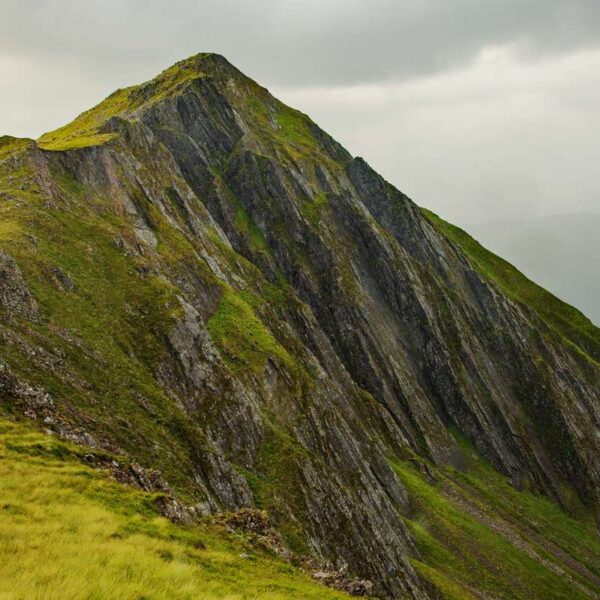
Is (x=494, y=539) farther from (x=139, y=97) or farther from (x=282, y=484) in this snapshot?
(x=139, y=97)

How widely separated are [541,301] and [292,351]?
117883 mm

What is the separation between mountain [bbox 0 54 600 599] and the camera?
1462 inches

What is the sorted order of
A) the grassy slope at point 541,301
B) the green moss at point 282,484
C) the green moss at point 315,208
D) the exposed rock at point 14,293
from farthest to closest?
the grassy slope at point 541,301, the green moss at point 315,208, the green moss at point 282,484, the exposed rock at point 14,293

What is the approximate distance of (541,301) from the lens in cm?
15975

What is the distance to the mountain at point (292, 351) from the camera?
122 feet

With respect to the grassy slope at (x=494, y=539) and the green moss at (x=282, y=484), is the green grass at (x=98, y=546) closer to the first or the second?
the green moss at (x=282, y=484)

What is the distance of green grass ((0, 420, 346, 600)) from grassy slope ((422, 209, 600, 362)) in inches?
5500

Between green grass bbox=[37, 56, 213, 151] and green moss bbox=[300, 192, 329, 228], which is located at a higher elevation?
green grass bbox=[37, 56, 213, 151]

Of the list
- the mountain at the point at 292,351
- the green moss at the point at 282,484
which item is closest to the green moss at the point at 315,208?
the mountain at the point at 292,351

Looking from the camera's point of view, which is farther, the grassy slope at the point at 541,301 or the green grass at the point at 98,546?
the grassy slope at the point at 541,301

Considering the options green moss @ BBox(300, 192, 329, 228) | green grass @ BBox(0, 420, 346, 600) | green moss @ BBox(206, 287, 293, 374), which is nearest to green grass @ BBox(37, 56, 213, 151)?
green moss @ BBox(300, 192, 329, 228)

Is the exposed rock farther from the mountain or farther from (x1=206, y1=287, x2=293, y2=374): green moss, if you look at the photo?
(x1=206, y1=287, x2=293, y2=374): green moss

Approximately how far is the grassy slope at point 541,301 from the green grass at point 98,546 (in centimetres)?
13971

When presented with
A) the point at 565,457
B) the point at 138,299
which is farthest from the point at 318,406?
the point at 565,457
